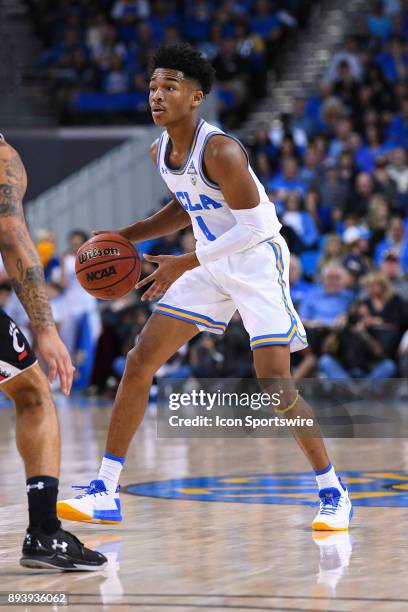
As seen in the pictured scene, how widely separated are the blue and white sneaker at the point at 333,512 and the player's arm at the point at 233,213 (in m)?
1.14

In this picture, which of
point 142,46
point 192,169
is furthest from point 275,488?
point 142,46

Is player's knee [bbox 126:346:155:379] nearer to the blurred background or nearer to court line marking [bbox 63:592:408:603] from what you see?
court line marking [bbox 63:592:408:603]

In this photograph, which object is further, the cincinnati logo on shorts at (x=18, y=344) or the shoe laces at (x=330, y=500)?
the shoe laces at (x=330, y=500)

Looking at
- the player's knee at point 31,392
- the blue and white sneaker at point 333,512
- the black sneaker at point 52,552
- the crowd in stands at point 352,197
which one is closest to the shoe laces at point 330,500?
the blue and white sneaker at point 333,512

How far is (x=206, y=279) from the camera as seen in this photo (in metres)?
5.46

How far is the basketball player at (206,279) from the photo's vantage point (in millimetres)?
5219

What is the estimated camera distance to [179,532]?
5.00 metres

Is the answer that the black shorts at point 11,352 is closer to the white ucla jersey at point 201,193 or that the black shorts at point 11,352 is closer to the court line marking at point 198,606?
the court line marking at point 198,606

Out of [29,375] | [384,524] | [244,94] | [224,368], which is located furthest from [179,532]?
[244,94]

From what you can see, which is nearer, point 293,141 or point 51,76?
point 293,141

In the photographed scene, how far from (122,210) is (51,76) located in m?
2.76

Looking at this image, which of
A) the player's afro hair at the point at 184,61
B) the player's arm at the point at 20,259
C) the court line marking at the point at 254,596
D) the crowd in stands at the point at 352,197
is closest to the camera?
the court line marking at the point at 254,596

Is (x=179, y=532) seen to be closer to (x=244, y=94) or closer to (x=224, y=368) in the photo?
(x=224, y=368)

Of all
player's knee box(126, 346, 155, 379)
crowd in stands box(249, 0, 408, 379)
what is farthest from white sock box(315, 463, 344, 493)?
crowd in stands box(249, 0, 408, 379)
